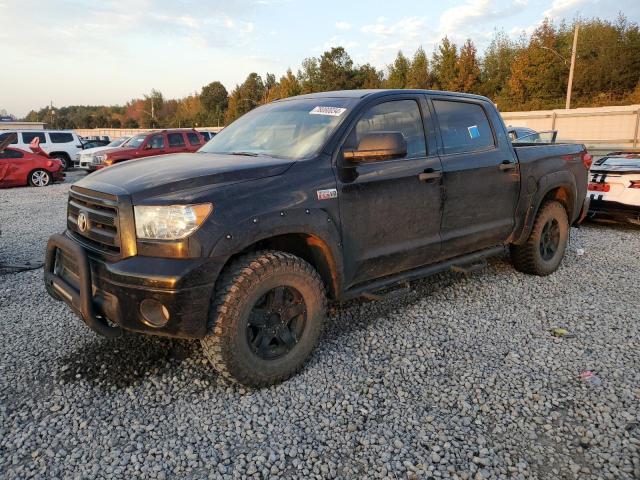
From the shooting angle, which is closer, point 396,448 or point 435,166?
point 396,448

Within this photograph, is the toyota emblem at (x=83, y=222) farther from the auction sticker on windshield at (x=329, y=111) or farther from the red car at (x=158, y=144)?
the red car at (x=158, y=144)

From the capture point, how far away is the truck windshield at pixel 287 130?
339cm

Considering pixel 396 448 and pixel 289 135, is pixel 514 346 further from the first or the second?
pixel 289 135

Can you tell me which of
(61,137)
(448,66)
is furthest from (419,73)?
(61,137)

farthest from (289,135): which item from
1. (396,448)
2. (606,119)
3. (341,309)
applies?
(606,119)

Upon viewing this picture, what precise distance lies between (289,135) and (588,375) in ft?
8.71

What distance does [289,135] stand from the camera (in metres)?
3.58

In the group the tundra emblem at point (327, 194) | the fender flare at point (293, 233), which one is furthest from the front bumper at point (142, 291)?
the tundra emblem at point (327, 194)

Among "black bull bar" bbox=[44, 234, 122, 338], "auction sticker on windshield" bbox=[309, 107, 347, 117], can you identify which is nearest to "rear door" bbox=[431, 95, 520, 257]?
"auction sticker on windshield" bbox=[309, 107, 347, 117]

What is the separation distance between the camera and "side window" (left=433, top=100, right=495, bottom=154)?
13.4 feet

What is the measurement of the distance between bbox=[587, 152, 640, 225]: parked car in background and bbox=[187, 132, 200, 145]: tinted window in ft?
42.0

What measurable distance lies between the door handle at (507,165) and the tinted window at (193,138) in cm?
1402

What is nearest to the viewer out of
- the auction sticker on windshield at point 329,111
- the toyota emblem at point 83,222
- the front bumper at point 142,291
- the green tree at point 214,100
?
the front bumper at point 142,291

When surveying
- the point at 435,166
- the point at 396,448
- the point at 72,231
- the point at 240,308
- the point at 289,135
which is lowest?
the point at 396,448
